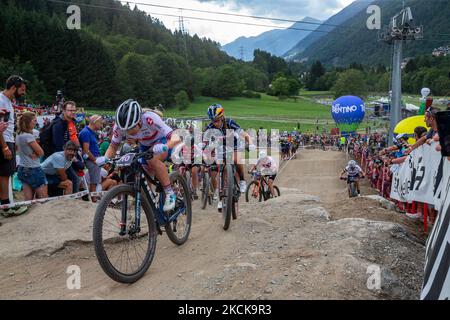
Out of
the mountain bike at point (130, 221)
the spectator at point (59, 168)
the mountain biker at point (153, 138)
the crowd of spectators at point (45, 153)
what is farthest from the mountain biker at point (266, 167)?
the mountain biker at point (153, 138)

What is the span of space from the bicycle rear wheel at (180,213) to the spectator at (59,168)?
275cm

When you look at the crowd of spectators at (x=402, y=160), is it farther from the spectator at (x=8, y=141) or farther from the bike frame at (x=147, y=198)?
the spectator at (x=8, y=141)

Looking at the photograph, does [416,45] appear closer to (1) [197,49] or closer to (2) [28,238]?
(1) [197,49]

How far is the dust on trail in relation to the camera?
154 inches

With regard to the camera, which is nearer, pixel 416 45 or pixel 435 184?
pixel 435 184

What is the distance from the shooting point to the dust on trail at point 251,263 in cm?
392

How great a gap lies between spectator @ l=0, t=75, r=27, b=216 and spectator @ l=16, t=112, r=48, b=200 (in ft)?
0.91

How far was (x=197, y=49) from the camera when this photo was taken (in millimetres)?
160125

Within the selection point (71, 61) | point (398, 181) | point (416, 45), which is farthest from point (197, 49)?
point (398, 181)

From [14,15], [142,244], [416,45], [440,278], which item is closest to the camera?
[440,278]

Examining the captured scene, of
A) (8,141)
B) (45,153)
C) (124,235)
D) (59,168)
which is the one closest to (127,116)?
(124,235)

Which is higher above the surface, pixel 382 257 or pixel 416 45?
pixel 416 45

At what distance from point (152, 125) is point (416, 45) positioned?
705ft

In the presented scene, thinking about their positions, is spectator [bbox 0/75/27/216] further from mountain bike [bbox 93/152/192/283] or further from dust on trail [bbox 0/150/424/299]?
mountain bike [bbox 93/152/192/283]
